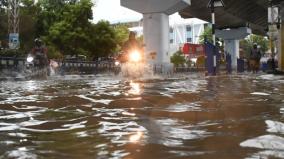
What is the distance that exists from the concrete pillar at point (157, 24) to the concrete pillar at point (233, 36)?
26.2 metres

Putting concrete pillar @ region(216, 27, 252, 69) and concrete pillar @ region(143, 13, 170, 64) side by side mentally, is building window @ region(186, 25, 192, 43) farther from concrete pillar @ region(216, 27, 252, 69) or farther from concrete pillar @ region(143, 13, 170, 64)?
concrete pillar @ region(143, 13, 170, 64)

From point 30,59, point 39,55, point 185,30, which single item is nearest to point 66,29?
point 39,55

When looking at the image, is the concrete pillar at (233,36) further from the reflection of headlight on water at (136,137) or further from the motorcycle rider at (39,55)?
the reflection of headlight on water at (136,137)

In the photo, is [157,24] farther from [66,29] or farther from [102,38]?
[66,29]

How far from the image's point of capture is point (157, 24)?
29.5 m

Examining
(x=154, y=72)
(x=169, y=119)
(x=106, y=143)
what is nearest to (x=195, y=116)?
(x=169, y=119)

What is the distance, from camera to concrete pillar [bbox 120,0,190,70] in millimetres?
28875

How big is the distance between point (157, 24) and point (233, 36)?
1139 inches

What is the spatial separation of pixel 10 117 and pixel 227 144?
289 cm

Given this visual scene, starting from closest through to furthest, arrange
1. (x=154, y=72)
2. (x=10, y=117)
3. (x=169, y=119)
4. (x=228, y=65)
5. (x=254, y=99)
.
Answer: (x=169, y=119), (x=10, y=117), (x=254, y=99), (x=154, y=72), (x=228, y=65)

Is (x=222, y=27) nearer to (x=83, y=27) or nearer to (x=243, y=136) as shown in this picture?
(x=83, y=27)

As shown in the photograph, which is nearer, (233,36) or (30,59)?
(30,59)

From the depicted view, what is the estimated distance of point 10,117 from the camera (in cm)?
539

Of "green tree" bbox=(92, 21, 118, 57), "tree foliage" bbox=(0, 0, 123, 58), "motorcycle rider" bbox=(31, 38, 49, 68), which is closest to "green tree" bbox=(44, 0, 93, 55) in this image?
"tree foliage" bbox=(0, 0, 123, 58)
